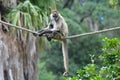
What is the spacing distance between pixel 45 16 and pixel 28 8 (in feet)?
1.46

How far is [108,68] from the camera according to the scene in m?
5.00

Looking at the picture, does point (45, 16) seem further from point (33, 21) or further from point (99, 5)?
point (99, 5)

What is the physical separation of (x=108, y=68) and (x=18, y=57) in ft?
13.4

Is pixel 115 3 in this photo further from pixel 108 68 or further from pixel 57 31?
pixel 108 68

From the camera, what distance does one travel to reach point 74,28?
20297 millimetres

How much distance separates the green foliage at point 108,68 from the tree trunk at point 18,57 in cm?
366

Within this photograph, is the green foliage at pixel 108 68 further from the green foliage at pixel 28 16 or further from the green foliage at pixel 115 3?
the green foliage at pixel 115 3

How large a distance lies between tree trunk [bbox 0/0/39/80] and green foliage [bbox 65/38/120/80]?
3.66 m

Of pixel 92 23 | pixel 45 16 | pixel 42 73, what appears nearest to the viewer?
pixel 45 16

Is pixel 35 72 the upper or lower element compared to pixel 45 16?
lower

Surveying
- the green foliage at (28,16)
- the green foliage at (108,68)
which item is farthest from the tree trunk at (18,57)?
the green foliage at (108,68)

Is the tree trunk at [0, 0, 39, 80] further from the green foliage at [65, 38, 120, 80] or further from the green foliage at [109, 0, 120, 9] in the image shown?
the green foliage at [65, 38, 120, 80]

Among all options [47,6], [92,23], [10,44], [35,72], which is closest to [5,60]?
[10,44]

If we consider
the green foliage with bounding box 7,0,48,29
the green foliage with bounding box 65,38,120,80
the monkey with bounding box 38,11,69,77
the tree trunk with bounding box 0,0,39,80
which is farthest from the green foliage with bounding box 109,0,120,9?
the green foliage with bounding box 65,38,120,80
